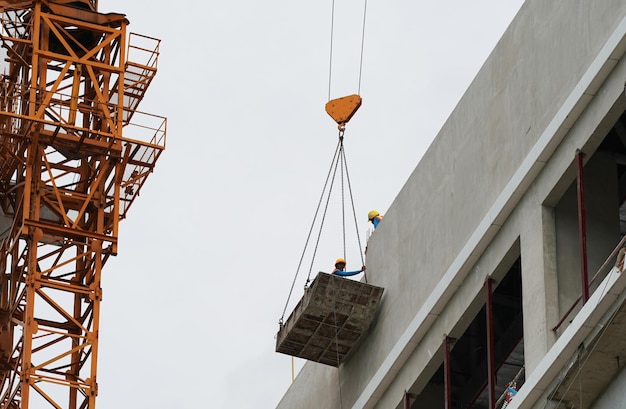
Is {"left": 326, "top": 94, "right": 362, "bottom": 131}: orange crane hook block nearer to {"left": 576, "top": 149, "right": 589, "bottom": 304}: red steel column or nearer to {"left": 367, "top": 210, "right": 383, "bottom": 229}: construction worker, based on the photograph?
{"left": 367, "top": 210, "right": 383, "bottom": 229}: construction worker

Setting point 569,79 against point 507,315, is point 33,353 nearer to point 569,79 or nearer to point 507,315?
point 507,315

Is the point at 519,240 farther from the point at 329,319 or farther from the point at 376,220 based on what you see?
the point at 376,220

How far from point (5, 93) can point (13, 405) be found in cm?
894

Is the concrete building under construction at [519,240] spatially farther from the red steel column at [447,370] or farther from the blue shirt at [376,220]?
the blue shirt at [376,220]

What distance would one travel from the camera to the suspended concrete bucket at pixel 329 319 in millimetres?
43781

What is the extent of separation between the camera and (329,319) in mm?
44531

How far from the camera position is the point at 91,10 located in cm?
5391

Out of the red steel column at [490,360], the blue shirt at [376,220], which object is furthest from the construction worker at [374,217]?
the red steel column at [490,360]

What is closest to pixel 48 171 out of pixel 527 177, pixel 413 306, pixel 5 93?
pixel 5 93

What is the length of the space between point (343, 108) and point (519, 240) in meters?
12.7

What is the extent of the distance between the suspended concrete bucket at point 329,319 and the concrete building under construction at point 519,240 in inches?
15.3

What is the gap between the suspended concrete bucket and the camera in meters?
43.8

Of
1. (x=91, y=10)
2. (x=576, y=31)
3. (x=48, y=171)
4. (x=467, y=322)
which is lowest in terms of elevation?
(x=467, y=322)

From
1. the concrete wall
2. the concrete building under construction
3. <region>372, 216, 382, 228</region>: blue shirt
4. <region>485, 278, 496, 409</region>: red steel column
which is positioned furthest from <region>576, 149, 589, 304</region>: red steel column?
<region>372, 216, 382, 228</region>: blue shirt
